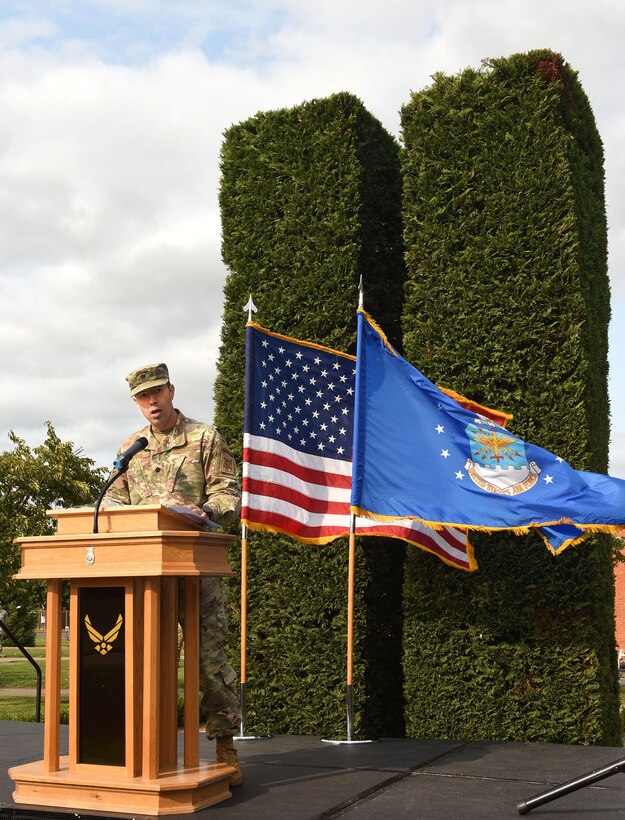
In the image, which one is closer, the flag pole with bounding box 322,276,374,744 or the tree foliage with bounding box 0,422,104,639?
the flag pole with bounding box 322,276,374,744

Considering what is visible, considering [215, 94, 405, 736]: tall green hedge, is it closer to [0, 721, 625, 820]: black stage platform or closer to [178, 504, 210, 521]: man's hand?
[0, 721, 625, 820]: black stage platform

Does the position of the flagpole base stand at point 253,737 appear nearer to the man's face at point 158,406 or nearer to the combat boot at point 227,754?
the combat boot at point 227,754

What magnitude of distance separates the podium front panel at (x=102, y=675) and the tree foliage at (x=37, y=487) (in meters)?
10.6

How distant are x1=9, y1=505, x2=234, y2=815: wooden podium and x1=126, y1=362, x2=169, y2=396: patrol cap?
0.74m

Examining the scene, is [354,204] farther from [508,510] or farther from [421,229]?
[508,510]

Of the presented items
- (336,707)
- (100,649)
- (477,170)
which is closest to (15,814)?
(100,649)

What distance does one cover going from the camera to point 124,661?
432 centimetres

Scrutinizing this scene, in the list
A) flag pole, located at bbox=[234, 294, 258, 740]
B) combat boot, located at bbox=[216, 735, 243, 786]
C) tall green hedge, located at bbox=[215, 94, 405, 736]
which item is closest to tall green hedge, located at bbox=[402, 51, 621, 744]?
tall green hedge, located at bbox=[215, 94, 405, 736]

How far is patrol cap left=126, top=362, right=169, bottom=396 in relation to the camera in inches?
190

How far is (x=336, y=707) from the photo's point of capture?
693 centimetres

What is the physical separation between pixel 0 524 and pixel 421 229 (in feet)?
32.3

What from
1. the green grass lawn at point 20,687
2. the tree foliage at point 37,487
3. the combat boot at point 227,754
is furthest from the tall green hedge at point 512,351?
the tree foliage at point 37,487

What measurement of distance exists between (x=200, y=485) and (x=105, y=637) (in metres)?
0.95

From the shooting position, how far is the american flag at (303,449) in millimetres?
6672
